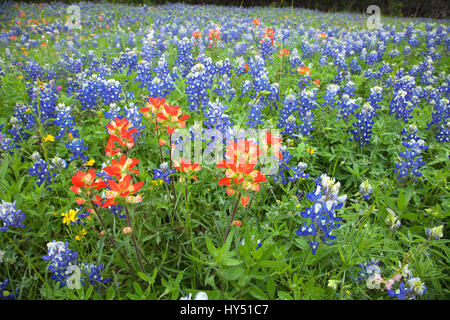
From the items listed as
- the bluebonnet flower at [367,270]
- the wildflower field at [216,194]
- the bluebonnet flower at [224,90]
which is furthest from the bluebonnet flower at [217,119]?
the bluebonnet flower at [367,270]

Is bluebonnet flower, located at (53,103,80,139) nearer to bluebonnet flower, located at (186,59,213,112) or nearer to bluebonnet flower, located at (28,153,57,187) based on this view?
bluebonnet flower, located at (28,153,57,187)

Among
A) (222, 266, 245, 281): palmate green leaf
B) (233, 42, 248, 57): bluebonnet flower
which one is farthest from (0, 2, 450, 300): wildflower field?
(233, 42, 248, 57): bluebonnet flower

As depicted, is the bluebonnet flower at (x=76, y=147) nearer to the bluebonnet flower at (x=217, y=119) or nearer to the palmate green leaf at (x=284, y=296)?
the bluebonnet flower at (x=217, y=119)

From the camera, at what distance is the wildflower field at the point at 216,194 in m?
1.49

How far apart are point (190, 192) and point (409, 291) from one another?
4.64 ft

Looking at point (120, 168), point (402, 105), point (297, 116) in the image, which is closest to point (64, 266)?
point (120, 168)

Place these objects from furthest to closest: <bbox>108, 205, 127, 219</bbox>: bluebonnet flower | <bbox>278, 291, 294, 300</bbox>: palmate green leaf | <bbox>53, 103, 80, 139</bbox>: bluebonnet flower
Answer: <bbox>53, 103, 80, 139</bbox>: bluebonnet flower → <bbox>108, 205, 127, 219</bbox>: bluebonnet flower → <bbox>278, 291, 294, 300</bbox>: palmate green leaf

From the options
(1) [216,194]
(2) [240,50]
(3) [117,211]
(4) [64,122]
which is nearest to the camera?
(3) [117,211]

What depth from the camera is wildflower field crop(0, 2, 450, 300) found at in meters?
1.49

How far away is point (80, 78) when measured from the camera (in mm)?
3492

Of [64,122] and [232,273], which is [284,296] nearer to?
[232,273]

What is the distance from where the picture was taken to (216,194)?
209cm

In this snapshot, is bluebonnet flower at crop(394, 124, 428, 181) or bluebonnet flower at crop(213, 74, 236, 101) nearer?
bluebonnet flower at crop(394, 124, 428, 181)
